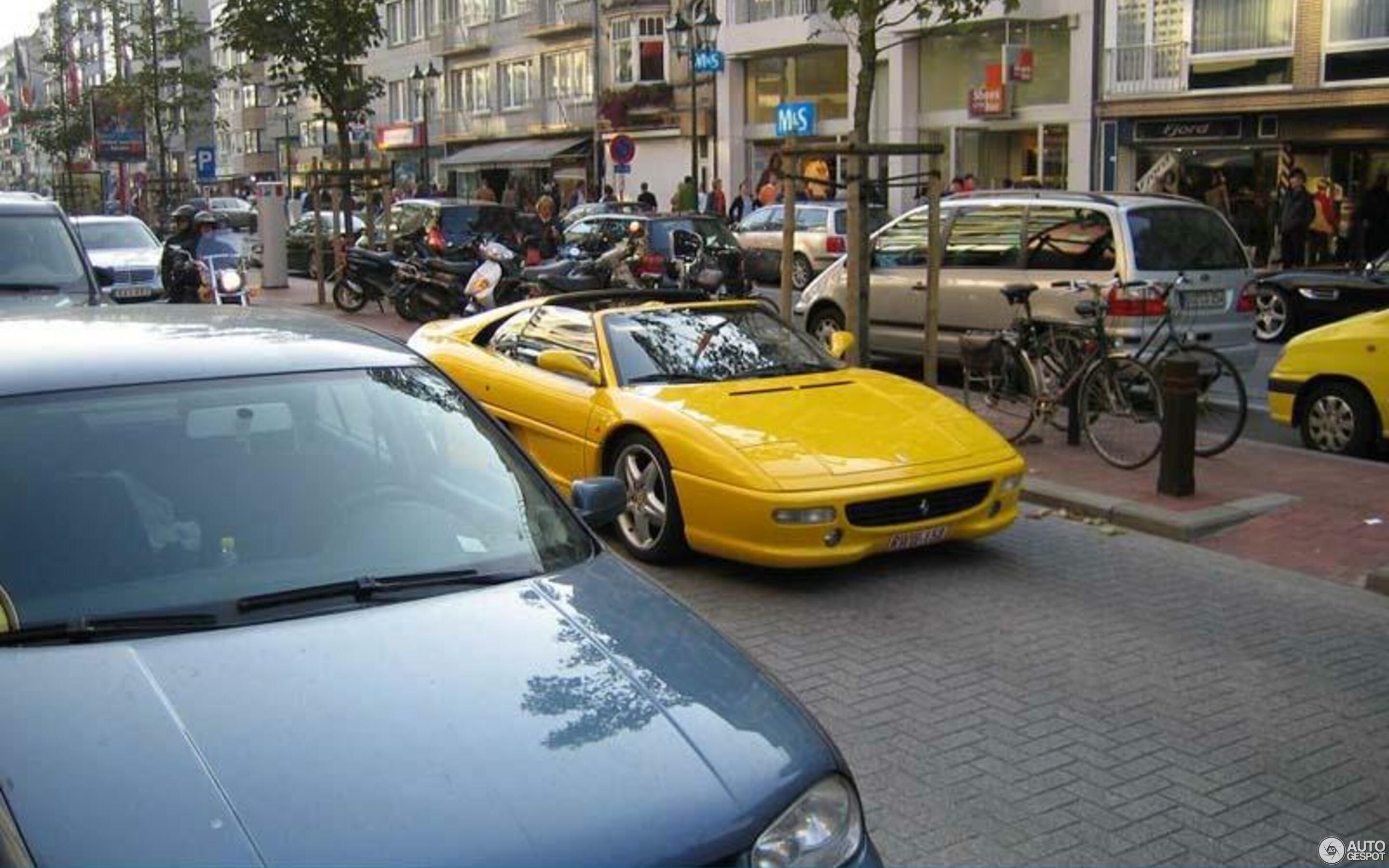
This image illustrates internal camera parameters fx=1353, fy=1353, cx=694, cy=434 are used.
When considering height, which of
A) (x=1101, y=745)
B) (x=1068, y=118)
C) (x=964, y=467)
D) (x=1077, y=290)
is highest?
(x=1068, y=118)

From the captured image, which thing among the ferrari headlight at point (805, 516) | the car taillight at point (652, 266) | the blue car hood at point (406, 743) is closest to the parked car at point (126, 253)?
the car taillight at point (652, 266)

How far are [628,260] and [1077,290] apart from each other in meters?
7.97

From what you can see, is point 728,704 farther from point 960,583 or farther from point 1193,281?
point 1193,281

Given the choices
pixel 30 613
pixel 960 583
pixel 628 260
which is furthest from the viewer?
pixel 628 260

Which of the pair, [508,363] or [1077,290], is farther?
[1077,290]

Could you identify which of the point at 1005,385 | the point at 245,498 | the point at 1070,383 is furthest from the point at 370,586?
the point at 1005,385

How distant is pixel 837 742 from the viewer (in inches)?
189

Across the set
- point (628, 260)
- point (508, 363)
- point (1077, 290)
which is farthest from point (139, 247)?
point (1077, 290)

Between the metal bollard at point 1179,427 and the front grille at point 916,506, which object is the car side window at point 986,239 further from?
the front grille at point 916,506

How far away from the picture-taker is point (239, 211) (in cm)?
5012

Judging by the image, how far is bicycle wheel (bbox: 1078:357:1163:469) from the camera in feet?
30.5

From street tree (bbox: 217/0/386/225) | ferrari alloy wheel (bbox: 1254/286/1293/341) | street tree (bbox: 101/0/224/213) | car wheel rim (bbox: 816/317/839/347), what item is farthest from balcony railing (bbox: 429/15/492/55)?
car wheel rim (bbox: 816/317/839/347)

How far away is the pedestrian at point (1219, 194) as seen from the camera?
27203 millimetres

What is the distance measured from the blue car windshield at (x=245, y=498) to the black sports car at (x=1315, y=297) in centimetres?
1329
